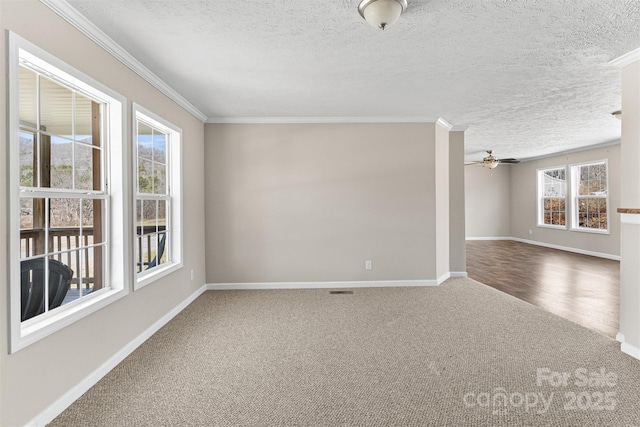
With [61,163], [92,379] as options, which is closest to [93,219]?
[61,163]

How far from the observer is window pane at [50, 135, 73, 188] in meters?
2.18

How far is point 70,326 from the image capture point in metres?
2.01

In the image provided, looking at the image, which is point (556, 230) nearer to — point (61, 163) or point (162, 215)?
point (162, 215)

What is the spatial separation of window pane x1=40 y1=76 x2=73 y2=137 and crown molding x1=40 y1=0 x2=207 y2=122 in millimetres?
475

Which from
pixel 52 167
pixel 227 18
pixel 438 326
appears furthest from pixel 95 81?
pixel 438 326

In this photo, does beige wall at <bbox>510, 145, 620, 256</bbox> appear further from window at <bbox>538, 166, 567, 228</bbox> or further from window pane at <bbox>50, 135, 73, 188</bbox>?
window pane at <bbox>50, 135, 73, 188</bbox>

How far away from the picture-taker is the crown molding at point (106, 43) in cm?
192

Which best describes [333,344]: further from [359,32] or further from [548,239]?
[548,239]

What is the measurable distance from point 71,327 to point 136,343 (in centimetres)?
80

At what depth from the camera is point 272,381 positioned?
2203 millimetres

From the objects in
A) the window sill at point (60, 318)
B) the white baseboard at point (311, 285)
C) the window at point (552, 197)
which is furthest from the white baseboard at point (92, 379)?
the window at point (552, 197)

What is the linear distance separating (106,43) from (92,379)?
2354 mm

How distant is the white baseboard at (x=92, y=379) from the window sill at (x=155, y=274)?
16.6 inches

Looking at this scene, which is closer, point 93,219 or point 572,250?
point 93,219
